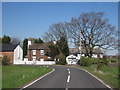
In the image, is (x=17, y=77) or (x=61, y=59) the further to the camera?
(x=61, y=59)

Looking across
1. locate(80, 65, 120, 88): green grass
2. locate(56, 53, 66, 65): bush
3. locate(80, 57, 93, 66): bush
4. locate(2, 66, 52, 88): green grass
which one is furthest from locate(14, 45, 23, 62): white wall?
locate(80, 65, 120, 88): green grass

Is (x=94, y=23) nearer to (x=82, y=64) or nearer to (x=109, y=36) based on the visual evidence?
(x=109, y=36)

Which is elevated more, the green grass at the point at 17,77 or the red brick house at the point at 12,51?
the red brick house at the point at 12,51

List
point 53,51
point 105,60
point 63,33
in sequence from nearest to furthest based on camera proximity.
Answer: point 105,60, point 63,33, point 53,51

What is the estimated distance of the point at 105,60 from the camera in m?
32.6

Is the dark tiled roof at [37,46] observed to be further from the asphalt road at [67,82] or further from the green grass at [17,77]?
the asphalt road at [67,82]

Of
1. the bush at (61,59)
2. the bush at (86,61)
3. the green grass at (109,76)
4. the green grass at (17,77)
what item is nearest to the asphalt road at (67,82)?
the green grass at (109,76)

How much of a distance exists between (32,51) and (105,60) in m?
54.5

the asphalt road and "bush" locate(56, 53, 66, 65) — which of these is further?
"bush" locate(56, 53, 66, 65)

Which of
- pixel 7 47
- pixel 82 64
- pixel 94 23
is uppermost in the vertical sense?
pixel 94 23

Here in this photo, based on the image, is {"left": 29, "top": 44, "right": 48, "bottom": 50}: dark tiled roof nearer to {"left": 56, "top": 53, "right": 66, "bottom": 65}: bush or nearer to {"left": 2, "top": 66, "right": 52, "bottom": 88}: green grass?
{"left": 56, "top": 53, "right": 66, "bottom": 65}: bush

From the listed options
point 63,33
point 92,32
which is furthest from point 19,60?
point 92,32

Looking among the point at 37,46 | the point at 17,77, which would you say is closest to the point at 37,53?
the point at 37,46

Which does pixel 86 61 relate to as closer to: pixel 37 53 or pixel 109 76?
pixel 109 76
